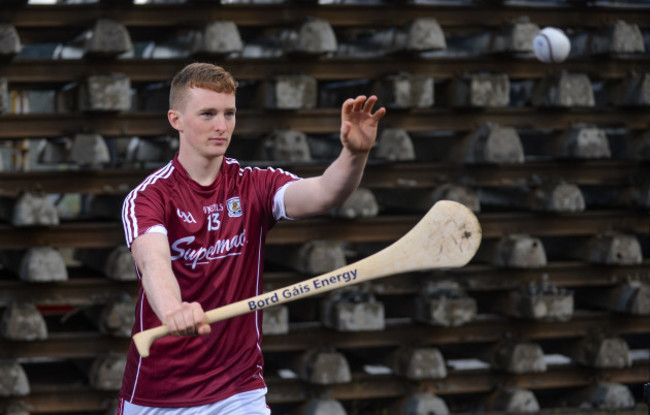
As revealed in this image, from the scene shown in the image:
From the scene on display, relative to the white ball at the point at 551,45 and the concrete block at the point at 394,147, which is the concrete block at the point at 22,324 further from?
the white ball at the point at 551,45

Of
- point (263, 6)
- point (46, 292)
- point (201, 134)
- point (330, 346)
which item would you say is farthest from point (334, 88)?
point (201, 134)

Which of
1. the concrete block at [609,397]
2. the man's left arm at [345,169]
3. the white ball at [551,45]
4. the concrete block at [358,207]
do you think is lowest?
the concrete block at [609,397]

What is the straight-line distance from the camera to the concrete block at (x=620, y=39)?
29.2ft

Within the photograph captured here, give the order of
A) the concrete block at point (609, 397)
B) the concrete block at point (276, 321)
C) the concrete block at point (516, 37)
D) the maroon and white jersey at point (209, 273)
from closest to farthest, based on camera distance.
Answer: the maroon and white jersey at point (209, 273) < the concrete block at point (276, 321) < the concrete block at point (516, 37) < the concrete block at point (609, 397)

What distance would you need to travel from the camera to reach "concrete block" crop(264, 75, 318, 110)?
8.31 metres

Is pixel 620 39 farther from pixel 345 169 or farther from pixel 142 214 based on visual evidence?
pixel 142 214

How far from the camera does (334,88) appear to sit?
9.41 m

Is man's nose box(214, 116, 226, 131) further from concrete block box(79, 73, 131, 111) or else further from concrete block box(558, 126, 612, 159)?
concrete block box(558, 126, 612, 159)

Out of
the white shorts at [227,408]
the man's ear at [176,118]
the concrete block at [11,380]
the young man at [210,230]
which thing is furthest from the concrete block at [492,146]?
the man's ear at [176,118]

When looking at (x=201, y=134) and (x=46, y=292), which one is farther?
(x=46, y=292)

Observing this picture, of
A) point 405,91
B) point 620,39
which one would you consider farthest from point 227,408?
point 620,39

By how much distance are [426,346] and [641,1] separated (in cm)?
323

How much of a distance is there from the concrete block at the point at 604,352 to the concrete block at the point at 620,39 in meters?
2.10

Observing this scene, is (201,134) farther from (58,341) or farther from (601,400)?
(601,400)
